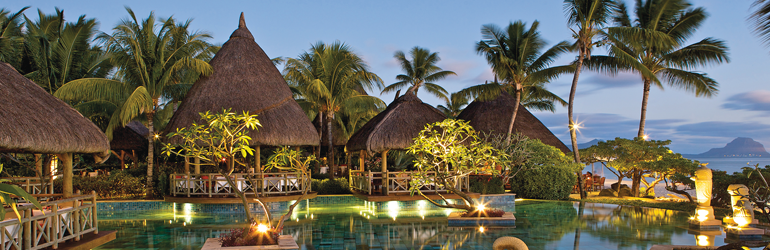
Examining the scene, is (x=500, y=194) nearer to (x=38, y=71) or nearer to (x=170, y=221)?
(x=170, y=221)

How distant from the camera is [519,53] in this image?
1576 cm

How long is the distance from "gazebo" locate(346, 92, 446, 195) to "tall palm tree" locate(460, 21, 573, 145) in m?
2.55

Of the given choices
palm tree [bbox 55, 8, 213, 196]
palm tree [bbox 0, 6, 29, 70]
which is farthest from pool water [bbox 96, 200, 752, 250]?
palm tree [bbox 0, 6, 29, 70]

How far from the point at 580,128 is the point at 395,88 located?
865cm

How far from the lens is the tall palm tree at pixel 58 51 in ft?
46.3

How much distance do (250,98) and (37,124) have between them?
6934mm

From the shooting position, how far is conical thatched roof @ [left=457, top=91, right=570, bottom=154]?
17.3m

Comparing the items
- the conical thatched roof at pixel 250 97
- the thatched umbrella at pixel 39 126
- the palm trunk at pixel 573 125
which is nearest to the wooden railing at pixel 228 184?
the conical thatched roof at pixel 250 97

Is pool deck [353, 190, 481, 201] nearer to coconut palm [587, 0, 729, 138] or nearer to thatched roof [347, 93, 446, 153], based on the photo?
thatched roof [347, 93, 446, 153]

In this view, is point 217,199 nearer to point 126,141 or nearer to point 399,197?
point 399,197

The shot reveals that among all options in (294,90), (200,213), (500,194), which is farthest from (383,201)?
(294,90)

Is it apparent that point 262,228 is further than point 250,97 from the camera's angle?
No

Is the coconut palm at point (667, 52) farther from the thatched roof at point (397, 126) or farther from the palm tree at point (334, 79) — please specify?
the palm tree at point (334, 79)

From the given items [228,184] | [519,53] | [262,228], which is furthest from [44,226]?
[519,53]
